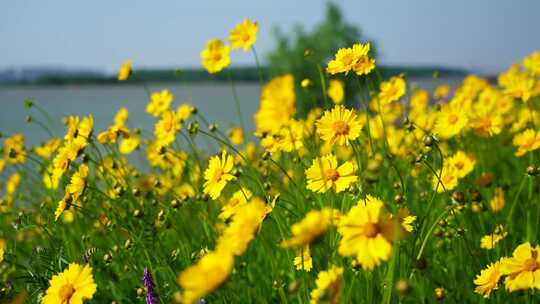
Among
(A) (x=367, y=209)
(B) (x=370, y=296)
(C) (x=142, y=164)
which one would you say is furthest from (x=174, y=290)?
(C) (x=142, y=164)

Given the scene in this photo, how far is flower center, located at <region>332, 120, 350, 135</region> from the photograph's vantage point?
3.61 feet

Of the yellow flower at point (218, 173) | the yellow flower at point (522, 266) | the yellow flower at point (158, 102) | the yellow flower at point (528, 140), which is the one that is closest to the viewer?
the yellow flower at point (522, 266)

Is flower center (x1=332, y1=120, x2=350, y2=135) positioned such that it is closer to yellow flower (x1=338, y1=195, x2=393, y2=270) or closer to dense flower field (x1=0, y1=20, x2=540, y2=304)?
dense flower field (x1=0, y1=20, x2=540, y2=304)

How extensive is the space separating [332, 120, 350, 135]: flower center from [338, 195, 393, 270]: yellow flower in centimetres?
39

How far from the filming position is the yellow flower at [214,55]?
5.21 ft

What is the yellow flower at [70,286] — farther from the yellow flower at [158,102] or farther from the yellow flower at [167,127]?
the yellow flower at [158,102]

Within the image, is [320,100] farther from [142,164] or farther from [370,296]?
[370,296]

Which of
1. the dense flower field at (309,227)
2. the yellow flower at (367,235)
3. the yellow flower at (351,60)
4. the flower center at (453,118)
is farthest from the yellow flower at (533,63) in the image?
the yellow flower at (367,235)

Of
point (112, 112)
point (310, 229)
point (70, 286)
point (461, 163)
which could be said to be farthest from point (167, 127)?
point (112, 112)

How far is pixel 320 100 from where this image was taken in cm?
1021

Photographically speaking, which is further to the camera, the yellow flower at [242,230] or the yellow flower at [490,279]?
the yellow flower at [490,279]

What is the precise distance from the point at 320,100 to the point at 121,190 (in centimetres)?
900

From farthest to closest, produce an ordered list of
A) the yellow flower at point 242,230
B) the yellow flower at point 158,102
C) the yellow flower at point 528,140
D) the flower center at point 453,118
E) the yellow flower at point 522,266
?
the yellow flower at point 158,102 → the flower center at point 453,118 → the yellow flower at point 528,140 → the yellow flower at point 522,266 → the yellow flower at point 242,230

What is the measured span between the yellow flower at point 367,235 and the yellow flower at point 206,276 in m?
0.17
